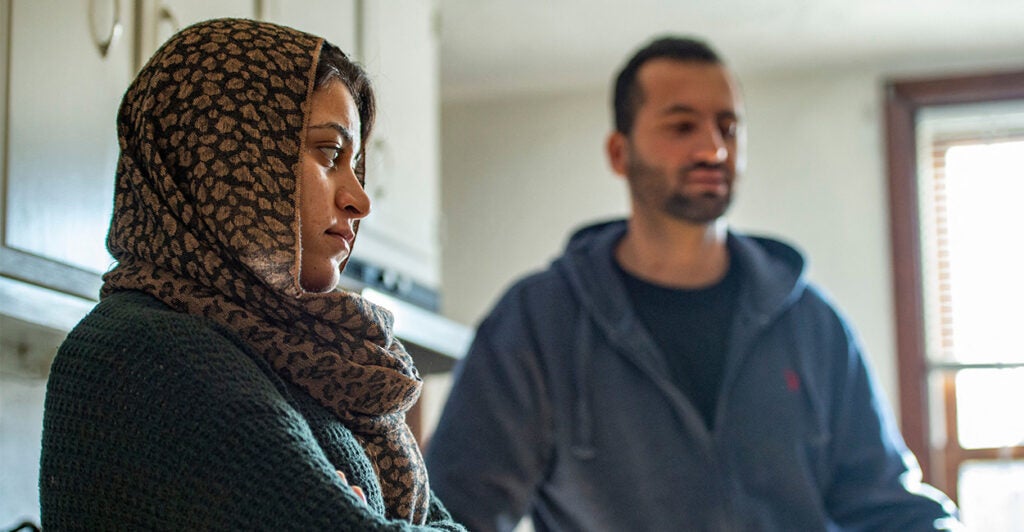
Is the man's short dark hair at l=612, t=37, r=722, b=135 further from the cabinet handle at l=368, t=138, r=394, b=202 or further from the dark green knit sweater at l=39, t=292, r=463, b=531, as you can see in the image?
the dark green knit sweater at l=39, t=292, r=463, b=531

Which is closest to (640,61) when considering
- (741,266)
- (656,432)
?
(741,266)

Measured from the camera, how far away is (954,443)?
3.63 metres

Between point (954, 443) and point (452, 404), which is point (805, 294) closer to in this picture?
point (452, 404)

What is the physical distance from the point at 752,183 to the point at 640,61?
1.74 meters

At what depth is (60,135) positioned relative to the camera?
1.39 meters

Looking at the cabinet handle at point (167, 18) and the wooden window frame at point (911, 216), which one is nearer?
the cabinet handle at point (167, 18)

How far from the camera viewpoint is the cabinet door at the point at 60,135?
1310 millimetres

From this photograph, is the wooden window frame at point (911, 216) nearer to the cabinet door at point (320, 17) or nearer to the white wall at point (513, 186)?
the white wall at point (513, 186)

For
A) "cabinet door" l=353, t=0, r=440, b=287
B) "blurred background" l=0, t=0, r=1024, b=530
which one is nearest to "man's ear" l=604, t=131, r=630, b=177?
"cabinet door" l=353, t=0, r=440, b=287

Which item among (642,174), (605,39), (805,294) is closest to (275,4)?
(642,174)

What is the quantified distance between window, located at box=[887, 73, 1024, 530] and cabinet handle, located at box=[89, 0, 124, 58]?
9.00 feet

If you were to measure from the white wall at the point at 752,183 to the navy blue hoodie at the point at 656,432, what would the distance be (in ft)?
6.14

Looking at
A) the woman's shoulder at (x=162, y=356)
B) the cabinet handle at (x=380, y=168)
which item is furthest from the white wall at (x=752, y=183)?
the woman's shoulder at (x=162, y=356)

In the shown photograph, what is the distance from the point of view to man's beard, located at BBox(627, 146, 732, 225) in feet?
6.39
